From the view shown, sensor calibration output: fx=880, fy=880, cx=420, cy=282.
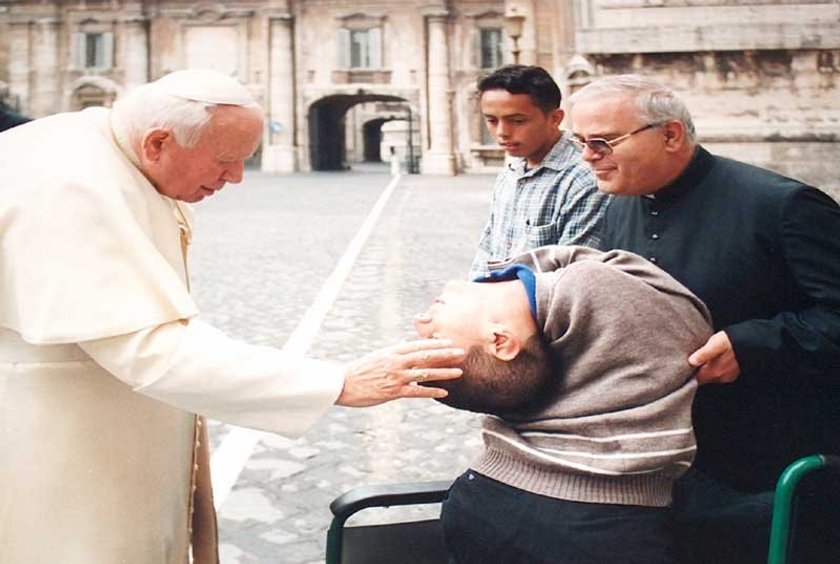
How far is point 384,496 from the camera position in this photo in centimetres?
220

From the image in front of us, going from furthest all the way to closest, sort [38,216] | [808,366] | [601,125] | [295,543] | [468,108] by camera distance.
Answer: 1. [468,108]
2. [295,543]
3. [601,125]
4. [808,366]
5. [38,216]

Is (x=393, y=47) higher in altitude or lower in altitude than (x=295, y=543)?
higher

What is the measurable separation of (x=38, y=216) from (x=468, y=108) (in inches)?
1519

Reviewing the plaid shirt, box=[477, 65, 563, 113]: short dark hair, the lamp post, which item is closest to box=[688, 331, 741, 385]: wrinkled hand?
the plaid shirt

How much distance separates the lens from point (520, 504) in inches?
73.1

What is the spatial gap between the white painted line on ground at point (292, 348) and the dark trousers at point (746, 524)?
2399mm

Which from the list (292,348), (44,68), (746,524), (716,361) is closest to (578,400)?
(716,361)

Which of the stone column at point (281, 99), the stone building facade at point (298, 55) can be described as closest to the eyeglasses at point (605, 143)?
Answer: the stone building facade at point (298, 55)

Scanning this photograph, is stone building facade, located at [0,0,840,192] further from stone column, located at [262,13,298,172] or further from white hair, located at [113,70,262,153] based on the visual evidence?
white hair, located at [113,70,262,153]

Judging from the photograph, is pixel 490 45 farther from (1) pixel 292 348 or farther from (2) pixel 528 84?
(2) pixel 528 84

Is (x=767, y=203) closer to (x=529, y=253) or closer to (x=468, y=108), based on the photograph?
(x=529, y=253)

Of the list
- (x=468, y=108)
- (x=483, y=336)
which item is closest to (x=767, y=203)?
(x=483, y=336)

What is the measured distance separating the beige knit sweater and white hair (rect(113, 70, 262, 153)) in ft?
2.68

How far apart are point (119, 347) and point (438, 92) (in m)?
38.7
